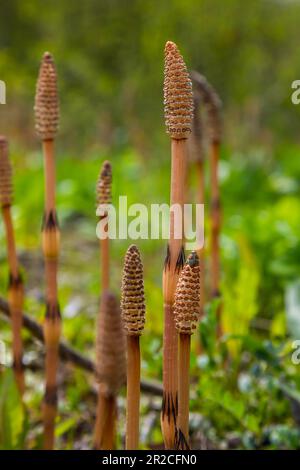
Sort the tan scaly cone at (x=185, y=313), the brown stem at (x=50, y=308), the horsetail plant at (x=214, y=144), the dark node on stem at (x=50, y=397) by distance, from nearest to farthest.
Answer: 1. the tan scaly cone at (x=185, y=313)
2. the brown stem at (x=50, y=308)
3. the dark node on stem at (x=50, y=397)
4. the horsetail plant at (x=214, y=144)

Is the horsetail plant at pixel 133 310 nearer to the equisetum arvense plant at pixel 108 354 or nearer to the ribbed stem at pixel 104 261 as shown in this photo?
the equisetum arvense plant at pixel 108 354

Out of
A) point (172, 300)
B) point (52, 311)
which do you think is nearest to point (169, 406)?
point (172, 300)

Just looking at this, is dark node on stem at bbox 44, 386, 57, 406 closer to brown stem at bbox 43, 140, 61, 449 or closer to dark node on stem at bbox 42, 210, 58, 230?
brown stem at bbox 43, 140, 61, 449

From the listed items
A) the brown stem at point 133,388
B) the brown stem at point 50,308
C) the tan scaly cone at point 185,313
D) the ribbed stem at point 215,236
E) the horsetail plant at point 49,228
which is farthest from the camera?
the ribbed stem at point 215,236

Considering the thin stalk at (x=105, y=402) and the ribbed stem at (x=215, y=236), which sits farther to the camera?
the ribbed stem at (x=215, y=236)

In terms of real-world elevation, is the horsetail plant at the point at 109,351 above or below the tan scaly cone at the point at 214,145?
below

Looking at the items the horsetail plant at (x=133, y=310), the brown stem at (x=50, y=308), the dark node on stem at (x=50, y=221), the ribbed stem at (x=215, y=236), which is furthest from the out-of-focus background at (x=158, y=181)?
the horsetail plant at (x=133, y=310)

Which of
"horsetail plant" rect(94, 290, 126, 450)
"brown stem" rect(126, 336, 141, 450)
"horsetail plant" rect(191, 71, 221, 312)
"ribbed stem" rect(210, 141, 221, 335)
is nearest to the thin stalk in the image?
"horsetail plant" rect(94, 290, 126, 450)
